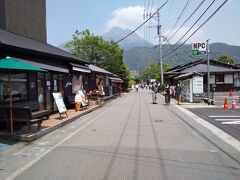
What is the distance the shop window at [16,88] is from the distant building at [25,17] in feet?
13.6

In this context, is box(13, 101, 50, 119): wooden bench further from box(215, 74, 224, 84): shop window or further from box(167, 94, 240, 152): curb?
box(215, 74, 224, 84): shop window

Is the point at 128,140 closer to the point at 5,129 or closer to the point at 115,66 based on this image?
the point at 5,129

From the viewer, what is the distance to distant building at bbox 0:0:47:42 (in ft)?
65.7

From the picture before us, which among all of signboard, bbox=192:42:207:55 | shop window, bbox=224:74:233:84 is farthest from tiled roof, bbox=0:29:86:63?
shop window, bbox=224:74:233:84

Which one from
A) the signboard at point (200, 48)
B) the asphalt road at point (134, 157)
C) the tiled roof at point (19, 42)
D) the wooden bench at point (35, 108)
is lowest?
the asphalt road at point (134, 157)

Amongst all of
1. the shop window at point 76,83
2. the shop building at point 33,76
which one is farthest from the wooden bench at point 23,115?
the shop window at point 76,83

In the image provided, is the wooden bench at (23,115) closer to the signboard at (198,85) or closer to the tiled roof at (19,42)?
the tiled roof at (19,42)

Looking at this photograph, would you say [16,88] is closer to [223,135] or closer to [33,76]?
[33,76]

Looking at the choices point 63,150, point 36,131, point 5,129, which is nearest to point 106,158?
point 63,150

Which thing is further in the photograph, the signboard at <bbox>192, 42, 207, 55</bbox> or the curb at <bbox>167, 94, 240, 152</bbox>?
the signboard at <bbox>192, 42, 207, 55</bbox>

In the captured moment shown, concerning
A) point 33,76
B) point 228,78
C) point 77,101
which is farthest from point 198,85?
point 228,78

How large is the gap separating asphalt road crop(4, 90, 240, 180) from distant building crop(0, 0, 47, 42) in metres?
8.55

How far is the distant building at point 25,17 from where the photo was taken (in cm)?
2001

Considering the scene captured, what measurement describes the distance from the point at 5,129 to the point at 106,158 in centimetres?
584
